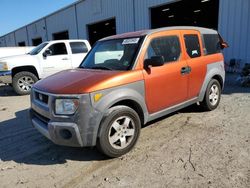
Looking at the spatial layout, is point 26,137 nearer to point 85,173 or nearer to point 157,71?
point 85,173

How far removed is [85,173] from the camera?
3258 millimetres

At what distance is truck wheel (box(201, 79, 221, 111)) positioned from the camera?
17.3 feet

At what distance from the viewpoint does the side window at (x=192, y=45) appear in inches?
185

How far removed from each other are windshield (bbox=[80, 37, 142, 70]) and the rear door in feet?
3.96

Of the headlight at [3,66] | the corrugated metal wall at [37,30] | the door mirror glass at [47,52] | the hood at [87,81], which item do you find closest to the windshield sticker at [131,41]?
the hood at [87,81]

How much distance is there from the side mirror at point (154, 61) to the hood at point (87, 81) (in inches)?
7.6

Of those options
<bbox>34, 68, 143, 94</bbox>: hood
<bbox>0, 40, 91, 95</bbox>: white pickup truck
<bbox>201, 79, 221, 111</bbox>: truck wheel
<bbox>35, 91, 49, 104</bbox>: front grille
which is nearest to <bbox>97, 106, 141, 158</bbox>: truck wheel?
<bbox>34, 68, 143, 94</bbox>: hood

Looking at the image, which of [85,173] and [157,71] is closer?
[85,173]

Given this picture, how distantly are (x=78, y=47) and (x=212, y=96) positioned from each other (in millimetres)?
6426

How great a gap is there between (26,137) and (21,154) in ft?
2.49

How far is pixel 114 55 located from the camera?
4.38 metres

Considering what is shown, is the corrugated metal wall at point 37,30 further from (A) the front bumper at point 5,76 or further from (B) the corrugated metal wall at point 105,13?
(A) the front bumper at point 5,76

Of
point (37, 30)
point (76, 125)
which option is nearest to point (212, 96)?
point (76, 125)

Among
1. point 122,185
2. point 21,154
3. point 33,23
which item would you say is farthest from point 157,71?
point 33,23
